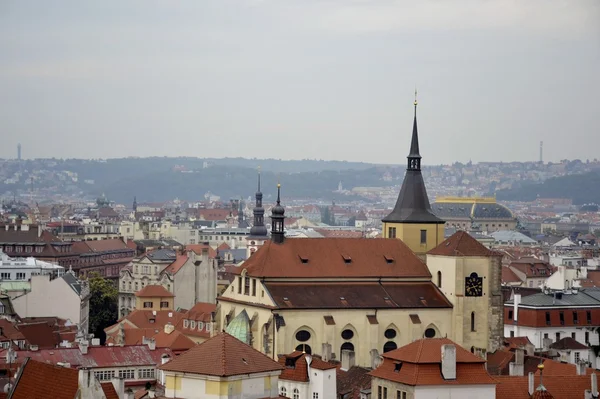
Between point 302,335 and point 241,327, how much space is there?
334 cm

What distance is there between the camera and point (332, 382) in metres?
67.5

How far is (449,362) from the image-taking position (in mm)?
59781

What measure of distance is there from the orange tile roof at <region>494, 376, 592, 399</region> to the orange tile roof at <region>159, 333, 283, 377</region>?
12.2 metres

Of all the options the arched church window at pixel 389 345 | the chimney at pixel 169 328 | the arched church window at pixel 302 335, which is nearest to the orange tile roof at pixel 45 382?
the arched church window at pixel 302 335

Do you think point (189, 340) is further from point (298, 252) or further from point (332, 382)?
point (332, 382)

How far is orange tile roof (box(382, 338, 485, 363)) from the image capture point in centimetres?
6025

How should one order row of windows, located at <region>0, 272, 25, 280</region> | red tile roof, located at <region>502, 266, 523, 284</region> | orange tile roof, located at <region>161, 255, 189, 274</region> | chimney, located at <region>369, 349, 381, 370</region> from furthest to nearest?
red tile roof, located at <region>502, 266, 523, 284</region>
orange tile roof, located at <region>161, 255, 189, 274</region>
row of windows, located at <region>0, 272, 25, 280</region>
chimney, located at <region>369, 349, 381, 370</region>

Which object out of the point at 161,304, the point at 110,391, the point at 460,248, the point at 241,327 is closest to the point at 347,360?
the point at 241,327

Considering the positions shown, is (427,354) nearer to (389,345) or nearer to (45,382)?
(45,382)

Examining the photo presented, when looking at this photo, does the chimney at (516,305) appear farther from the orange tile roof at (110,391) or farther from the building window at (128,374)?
the orange tile roof at (110,391)

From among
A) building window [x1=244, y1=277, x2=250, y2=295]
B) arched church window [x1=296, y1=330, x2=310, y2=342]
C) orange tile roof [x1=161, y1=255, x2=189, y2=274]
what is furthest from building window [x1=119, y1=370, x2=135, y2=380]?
orange tile roof [x1=161, y1=255, x2=189, y2=274]

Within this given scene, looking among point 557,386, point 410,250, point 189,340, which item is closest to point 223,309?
point 189,340

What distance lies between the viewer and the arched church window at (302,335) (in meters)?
84.1

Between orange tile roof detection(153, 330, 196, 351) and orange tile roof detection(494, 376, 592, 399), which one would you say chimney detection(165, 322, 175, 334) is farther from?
orange tile roof detection(494, 376, 592, 399)
